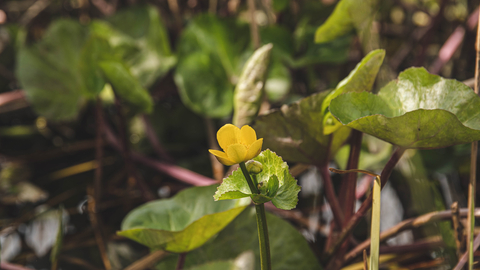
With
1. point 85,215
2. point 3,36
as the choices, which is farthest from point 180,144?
point 3,36

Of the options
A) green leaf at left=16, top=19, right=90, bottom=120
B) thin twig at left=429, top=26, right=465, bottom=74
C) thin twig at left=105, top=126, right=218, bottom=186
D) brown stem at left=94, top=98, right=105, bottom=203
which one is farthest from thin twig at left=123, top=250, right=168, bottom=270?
thin twig at left=429, top=26, right=465, bottom=74

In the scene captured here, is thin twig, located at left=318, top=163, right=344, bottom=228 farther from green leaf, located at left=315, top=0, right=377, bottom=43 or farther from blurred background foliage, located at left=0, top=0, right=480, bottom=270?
green leaf, located at left=315, top=0, right=377, bottom=43

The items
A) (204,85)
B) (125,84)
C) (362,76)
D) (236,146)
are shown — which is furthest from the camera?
(204,85)

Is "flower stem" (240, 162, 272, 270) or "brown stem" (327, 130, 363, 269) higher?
"flower stem" (240, 162, 272, 270)

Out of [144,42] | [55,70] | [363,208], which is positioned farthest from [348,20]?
[55,70]

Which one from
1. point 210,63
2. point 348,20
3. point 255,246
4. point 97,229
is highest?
point 348,20

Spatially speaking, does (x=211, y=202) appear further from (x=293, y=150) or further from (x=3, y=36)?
(x=3, y=36)

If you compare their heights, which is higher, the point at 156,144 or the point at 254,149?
the point at 254,149

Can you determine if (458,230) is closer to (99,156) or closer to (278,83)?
(278,83)
